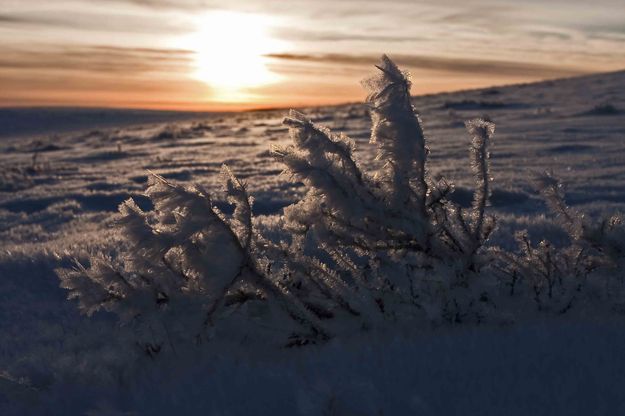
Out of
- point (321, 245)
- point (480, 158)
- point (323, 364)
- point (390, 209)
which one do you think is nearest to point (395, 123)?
point (390, 209)

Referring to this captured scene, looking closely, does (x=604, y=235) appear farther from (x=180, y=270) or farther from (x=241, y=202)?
(x=180, y=270)

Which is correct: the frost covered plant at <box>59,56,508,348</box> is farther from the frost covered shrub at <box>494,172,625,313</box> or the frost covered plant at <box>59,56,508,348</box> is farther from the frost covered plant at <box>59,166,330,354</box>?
the frost covered shrub at <box>494,172,625,313</box>

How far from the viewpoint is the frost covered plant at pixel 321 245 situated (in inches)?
97.0

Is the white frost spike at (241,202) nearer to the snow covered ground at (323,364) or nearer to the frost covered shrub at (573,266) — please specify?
the snow covered ground at (323,364)

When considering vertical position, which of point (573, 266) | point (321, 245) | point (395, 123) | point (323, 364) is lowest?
point (323, 364)

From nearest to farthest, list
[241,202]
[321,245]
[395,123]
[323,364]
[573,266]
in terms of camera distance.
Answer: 1. [323,364]
2. [241,202]
3. [395,123]
4. [321,245]
5. [573,266]

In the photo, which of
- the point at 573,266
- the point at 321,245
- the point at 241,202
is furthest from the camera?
the point at 573,266

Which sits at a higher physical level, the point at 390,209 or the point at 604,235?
the point at 390,209

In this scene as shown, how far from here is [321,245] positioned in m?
2.79

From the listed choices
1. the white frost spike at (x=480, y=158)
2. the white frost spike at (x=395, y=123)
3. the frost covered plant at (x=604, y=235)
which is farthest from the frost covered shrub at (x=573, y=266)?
the white frost spike at (x=395, y=123)

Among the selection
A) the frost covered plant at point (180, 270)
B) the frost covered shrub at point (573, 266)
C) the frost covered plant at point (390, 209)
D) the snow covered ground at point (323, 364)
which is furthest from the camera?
the frost covered shrub at point (573, 266)

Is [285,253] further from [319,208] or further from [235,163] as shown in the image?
[235,163]

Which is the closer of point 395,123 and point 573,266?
point 395,123

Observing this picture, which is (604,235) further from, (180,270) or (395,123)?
(180,270)
